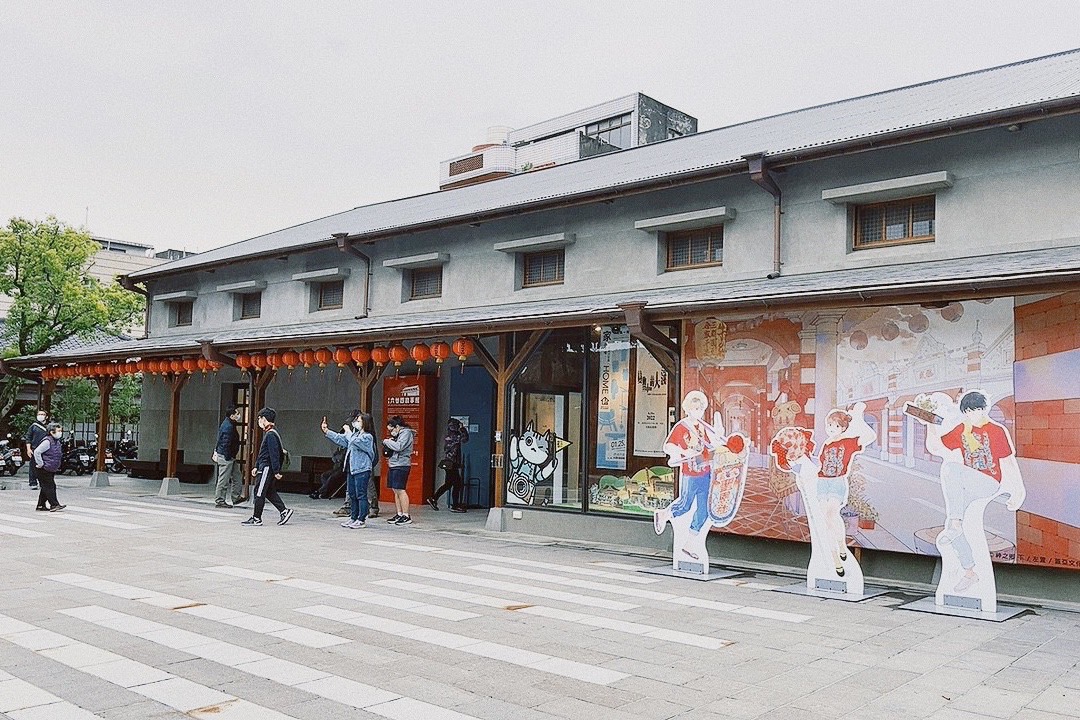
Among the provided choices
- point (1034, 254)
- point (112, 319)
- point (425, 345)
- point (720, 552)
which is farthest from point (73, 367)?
point (1034, 254)

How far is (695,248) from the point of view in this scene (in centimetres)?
1388

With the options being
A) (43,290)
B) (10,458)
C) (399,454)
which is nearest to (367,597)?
(399,454)

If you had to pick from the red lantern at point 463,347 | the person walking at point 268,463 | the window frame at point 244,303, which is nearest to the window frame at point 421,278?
the red lantern at point 463,347

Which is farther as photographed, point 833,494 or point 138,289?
point 138,289

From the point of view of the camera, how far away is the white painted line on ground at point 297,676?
17.1 ft

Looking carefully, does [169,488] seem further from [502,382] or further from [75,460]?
[502,382]

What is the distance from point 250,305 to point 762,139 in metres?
12.8

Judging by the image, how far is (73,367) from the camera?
22.0m

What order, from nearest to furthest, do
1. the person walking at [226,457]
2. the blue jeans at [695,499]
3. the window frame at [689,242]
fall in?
1. the blue jeans at [695,499]
2. the window frame at [689,242]
3. the person walking at [226,457]

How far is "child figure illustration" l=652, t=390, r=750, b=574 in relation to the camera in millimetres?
10336

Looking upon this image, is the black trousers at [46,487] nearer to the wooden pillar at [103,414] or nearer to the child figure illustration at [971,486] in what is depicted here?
the wooden pillar at [103,414]

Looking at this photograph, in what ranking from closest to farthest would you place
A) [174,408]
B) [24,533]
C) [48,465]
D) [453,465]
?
1. [24,533]
2. [48,465]
3. [453,465]
4. [174,408]

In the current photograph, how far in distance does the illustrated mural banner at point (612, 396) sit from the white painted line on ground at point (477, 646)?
5709 millimetres

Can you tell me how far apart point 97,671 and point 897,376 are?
7.97 meters
